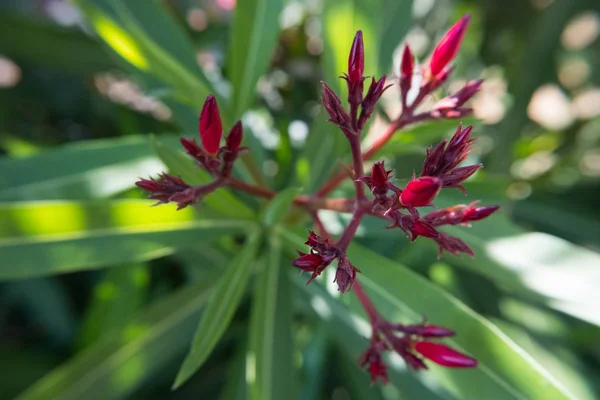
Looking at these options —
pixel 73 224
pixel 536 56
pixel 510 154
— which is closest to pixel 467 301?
pixel 510 154

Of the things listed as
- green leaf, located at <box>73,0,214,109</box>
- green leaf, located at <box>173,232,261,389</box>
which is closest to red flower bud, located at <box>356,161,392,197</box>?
green leaf, located at <box>173,232,261,389</box>

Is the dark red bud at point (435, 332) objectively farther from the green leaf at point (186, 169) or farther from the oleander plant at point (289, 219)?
the green leaf at point (186, 169)

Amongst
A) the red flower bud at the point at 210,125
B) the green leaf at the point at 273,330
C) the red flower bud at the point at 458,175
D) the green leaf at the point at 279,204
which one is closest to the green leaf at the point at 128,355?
the green leaf at the point at 273,330

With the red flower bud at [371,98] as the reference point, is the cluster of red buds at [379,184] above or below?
below

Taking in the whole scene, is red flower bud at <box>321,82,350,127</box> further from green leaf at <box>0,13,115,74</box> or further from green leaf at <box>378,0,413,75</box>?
green leaf at <box>0,13,115,74</box>

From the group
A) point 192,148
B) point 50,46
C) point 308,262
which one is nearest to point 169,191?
point 192,148

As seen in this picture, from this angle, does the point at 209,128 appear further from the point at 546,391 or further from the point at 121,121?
the point at 121,121
